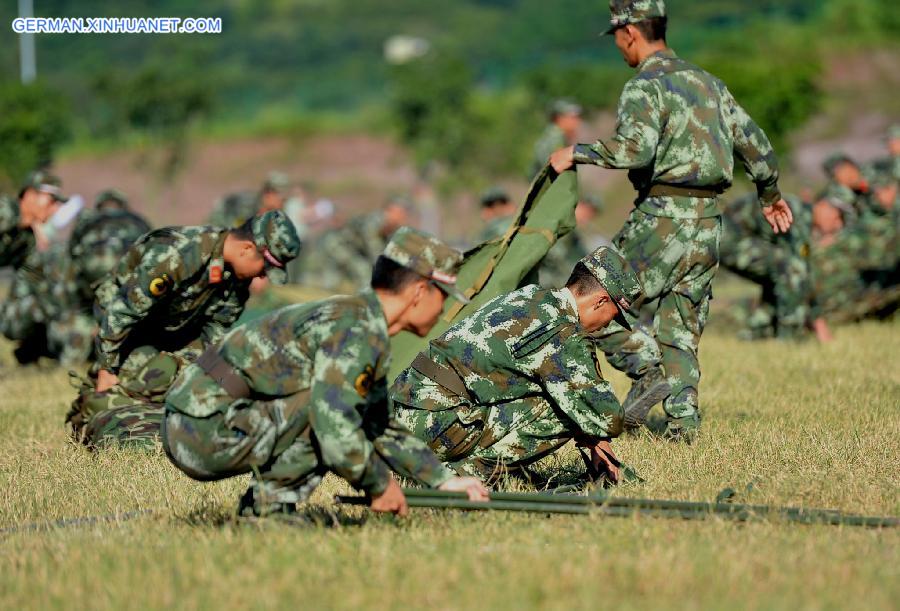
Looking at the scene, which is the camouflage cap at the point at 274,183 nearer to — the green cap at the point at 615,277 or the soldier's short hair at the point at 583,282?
the soldier's short hair at the point at 583,282

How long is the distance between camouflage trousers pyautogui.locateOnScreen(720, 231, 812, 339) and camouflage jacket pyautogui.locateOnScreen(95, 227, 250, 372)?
636 cm

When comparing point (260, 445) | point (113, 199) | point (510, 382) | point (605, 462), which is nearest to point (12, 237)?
point (113, 199)

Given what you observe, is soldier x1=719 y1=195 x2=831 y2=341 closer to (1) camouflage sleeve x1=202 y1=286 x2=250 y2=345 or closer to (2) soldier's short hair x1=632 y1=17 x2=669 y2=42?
(2) soldier's short hair x1=632 y1=17 x2=669 y2=42

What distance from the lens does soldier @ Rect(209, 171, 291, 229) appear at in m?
14.6

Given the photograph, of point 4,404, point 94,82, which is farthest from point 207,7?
point 4,404

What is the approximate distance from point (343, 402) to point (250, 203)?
11.5 meters

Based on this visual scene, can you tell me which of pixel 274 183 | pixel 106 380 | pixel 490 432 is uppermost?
pixel 274 183

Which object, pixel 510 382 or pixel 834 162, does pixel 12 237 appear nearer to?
pixel 510 382

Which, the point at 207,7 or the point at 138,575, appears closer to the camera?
the point at 138,575

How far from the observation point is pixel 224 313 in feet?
30.2

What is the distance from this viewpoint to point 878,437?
26.4 feet

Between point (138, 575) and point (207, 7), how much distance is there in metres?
102

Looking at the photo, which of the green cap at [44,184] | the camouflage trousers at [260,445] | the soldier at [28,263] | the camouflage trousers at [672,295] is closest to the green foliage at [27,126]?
the soldier at [28,263]

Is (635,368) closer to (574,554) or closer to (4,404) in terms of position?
(574,554)
